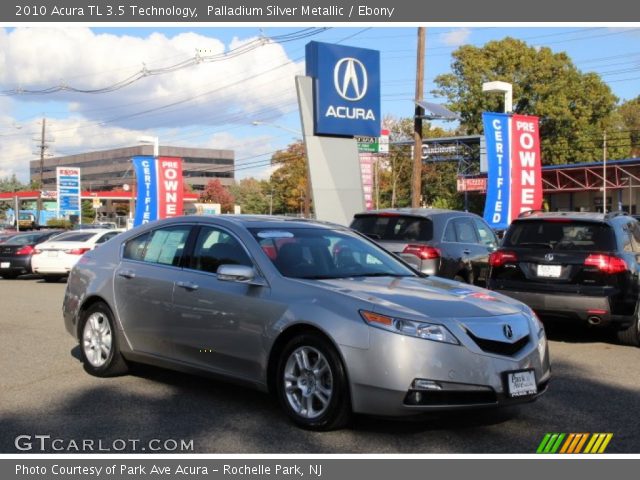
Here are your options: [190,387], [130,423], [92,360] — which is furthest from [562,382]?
[92,360]

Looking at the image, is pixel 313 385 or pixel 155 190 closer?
pixel 313 385

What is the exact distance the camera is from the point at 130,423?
577 centimetres

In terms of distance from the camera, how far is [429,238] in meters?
11.4

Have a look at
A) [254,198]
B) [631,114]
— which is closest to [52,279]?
[631,114]

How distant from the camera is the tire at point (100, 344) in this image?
24.1ft

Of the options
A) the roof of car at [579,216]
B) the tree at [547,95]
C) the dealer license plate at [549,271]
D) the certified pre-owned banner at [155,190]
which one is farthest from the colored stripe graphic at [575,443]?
the tree at [547,95]

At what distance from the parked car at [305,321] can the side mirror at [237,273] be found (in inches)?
0.4

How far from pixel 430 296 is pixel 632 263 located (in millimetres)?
4769

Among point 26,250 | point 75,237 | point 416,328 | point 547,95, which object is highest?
point 547,95

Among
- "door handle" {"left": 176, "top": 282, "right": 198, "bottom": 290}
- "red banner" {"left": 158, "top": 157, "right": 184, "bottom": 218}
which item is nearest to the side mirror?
"door handle" {"left": 176, "top": 282, "right": 198, "bottom": 290}

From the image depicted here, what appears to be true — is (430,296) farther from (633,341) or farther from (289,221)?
(633,341)

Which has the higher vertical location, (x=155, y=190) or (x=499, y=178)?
(x=155, y=190)

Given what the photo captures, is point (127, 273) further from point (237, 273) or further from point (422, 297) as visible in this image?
point (422, 297)

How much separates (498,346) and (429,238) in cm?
611
